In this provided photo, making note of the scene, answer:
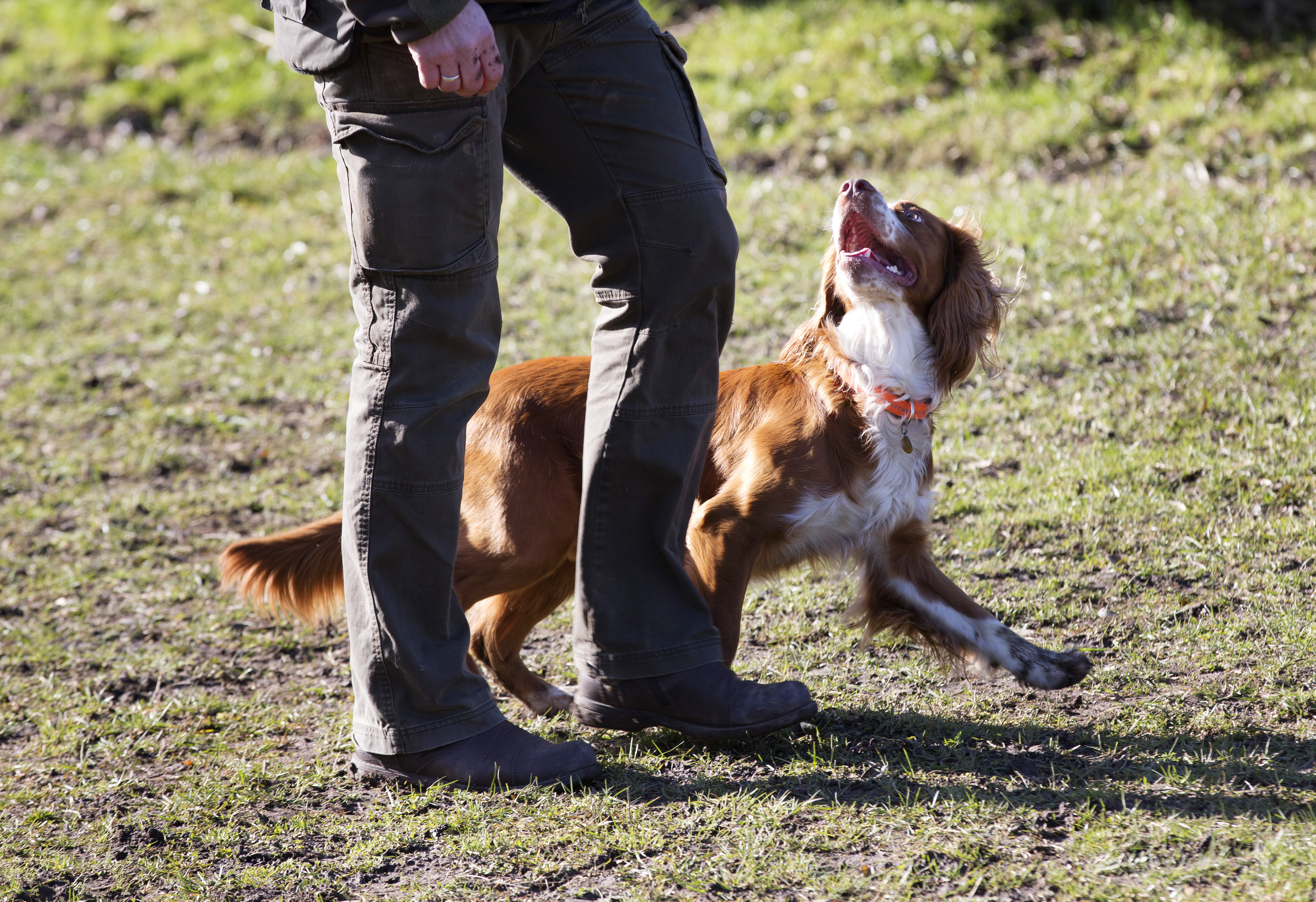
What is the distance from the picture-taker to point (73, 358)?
638cm

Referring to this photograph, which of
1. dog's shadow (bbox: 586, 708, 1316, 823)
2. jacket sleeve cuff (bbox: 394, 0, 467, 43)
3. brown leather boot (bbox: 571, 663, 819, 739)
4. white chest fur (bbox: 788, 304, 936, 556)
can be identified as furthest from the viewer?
white chest fur (bbox: 788, 304, 936, 556)

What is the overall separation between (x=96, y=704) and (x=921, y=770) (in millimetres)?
2238

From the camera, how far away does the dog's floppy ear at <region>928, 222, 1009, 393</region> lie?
3148 millimetres

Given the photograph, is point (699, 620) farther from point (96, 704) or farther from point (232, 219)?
point (232, 219)

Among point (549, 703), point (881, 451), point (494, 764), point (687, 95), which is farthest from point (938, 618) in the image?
point (687, 95)

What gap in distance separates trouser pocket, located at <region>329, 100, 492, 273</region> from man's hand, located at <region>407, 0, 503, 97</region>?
0.07 m

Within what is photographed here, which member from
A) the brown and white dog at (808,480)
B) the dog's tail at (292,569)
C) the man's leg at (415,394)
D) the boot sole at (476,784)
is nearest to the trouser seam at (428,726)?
the man's leg at (415,394)

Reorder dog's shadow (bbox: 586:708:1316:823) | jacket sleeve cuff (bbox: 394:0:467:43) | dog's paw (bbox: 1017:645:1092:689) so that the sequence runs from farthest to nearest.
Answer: dog's paw (bbox: 1017:645:1092:689) → dog's shadow (bbox: 586:708:1316:823) → jacket sleeve cuff (bbox: 394:0:467:43)

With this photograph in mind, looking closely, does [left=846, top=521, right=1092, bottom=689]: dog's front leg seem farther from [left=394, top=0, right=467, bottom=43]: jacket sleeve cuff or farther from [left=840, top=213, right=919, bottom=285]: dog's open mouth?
[left=394, top=0, right=467, bottom=43]: jacket sleeve cuff

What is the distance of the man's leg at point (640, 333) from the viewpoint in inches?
99.0

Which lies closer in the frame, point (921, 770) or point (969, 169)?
point (921, 770)

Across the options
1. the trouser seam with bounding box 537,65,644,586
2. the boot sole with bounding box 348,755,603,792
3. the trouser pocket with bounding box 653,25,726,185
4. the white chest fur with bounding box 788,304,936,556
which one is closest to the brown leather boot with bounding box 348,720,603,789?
the boot sole with bounding box 348,755,603,792

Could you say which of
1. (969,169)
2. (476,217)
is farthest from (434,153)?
(969,169)

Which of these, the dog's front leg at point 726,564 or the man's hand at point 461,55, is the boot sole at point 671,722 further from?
the man's hand at point 461,55
